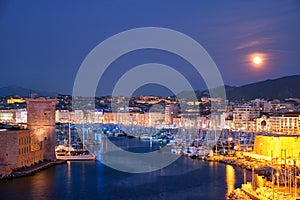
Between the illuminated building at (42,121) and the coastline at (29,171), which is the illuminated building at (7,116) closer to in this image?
the illuminated building at (42,121)

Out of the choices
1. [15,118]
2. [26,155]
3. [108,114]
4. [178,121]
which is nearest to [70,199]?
[26,155]

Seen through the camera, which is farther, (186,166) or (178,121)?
(178,121)

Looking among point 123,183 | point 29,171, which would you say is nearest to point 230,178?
point 123,183

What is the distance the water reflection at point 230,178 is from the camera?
27.8 ft

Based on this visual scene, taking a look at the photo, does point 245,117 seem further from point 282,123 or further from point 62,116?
point 62,116

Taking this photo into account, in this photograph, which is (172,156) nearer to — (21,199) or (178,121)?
(21,199)

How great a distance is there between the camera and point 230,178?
9672 millimetres

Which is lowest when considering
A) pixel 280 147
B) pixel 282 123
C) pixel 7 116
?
pixel 280 147

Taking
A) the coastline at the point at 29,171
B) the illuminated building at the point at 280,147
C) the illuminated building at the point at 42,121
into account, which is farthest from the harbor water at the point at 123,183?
the illuminated building at the point at 280,147

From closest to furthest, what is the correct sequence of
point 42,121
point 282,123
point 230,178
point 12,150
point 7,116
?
1. point 12,150
2. point 230,178
3. point 42,121
4. point 282,123
5. point 7,116

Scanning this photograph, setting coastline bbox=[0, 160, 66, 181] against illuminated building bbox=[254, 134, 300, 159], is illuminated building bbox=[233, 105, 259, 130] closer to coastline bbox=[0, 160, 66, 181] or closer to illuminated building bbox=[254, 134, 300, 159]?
illuminated building bbox=[254, 134, 300, 159]

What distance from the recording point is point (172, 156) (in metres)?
14.1

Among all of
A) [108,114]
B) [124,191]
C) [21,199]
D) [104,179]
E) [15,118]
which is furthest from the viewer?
[108,114]

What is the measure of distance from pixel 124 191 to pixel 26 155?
2742mm
